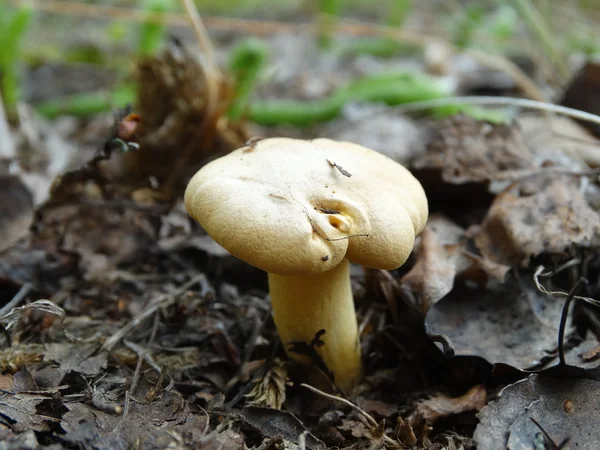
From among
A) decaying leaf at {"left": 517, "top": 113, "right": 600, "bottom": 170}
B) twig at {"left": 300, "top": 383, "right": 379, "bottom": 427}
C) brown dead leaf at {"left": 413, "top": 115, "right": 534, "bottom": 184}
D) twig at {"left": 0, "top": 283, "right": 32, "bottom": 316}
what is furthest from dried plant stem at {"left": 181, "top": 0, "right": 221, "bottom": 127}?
twig at {"left": 300, "top": 383, "right": 379, "bottom": 427}

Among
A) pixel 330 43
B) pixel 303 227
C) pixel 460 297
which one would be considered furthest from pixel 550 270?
pixel 330 43

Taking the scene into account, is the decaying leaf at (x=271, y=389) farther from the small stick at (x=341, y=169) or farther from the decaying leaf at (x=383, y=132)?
the decaying leaf at (x=383, y=132)

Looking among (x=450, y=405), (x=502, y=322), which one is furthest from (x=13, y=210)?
(x=502, y=322)

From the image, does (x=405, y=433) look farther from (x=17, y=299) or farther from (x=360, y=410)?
(x=17, y=299)

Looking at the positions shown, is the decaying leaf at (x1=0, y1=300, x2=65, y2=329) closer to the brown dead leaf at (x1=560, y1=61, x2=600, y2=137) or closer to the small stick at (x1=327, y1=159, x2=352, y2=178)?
the small stick at (x1=327, y1=159, x2=352, y2=178)

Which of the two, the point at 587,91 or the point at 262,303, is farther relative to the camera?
the point at 587,91

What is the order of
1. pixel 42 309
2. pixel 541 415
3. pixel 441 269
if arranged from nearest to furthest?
pixel 541 415, pixel 42 309, pixel 441 269

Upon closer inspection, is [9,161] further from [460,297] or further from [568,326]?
[568,326]
